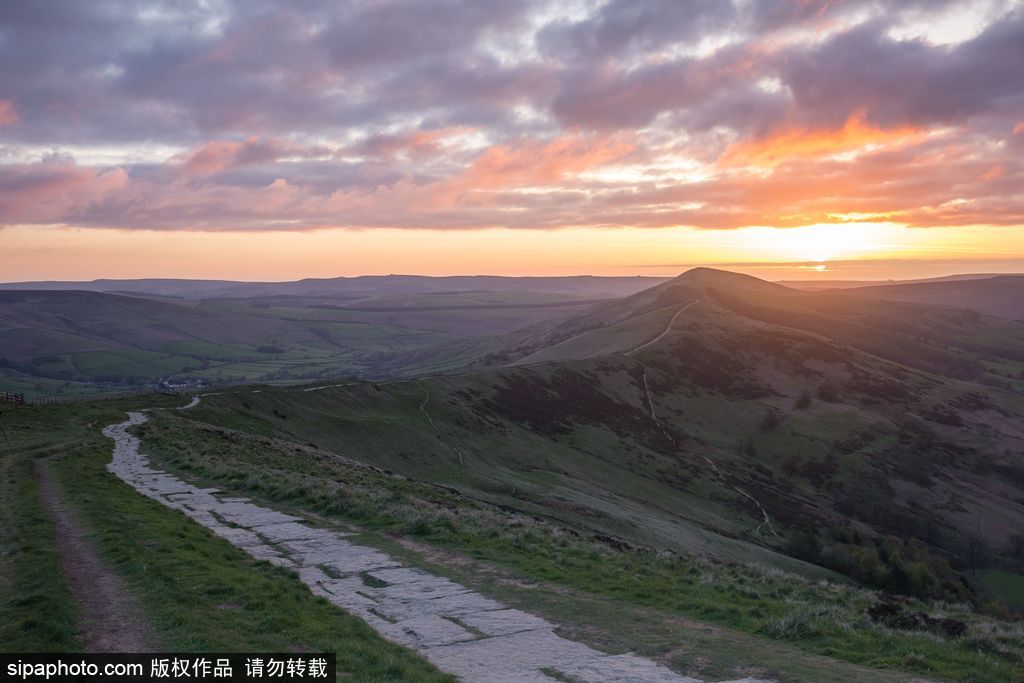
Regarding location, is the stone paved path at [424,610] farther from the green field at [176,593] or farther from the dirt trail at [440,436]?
the dirt trail at [440,436]

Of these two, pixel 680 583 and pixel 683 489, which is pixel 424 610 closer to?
pixel 680 583

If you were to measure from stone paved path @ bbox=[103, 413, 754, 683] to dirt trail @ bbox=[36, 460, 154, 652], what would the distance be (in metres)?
4.53

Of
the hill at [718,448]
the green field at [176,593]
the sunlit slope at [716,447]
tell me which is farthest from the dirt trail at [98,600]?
the sunlit slope at [716,447]

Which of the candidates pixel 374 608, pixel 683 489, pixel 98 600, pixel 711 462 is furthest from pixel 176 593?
pixel 711 462

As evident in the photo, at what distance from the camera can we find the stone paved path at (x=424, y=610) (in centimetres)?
1437

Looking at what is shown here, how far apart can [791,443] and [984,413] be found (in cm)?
6473

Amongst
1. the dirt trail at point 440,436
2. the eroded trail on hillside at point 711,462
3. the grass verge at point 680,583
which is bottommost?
the eroded trail on hillside at point 711,462

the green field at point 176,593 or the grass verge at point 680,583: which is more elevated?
the green field at point 176,593

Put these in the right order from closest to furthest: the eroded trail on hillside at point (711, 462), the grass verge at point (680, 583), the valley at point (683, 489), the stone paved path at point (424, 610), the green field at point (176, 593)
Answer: the green field at point (176, 593) < the stone paved path at point (424, 610) < the grass verge at point (680, 583) < the valley at point (683, 489) < the eroded trail on hillside at point (711, 462)

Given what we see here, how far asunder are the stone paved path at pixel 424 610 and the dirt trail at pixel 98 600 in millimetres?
4531

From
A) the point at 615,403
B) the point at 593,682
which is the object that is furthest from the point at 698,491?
the point at 593,682

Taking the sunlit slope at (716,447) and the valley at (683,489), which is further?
the sunlit slope at (716,447)

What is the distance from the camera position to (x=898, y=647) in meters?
16.5

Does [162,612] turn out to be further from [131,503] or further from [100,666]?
[131,503]
